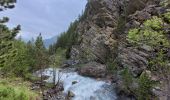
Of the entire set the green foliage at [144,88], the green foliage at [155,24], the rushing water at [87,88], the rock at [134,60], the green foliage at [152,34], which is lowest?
the rushing water at [87,88]

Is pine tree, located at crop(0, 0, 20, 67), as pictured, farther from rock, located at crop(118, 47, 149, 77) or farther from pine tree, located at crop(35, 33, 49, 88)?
pine tree, located at crop(35, 33, 49, 88)

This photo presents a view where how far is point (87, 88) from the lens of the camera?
60531mm

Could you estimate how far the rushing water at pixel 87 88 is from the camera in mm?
56906

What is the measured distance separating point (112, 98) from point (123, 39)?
22.7m

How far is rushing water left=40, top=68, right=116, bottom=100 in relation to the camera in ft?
187

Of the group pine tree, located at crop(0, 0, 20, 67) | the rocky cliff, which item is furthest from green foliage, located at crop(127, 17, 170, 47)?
the rocky cliff

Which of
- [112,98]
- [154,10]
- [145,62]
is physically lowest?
[112,98]

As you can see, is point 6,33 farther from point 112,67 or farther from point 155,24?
point 112,67

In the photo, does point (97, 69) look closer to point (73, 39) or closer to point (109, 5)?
point (109, 5)

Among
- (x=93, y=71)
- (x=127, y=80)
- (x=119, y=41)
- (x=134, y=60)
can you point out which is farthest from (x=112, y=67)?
(x=127, y=80)

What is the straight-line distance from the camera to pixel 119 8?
88125 millimetres

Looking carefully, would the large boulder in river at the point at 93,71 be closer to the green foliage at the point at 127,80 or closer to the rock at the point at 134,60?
the rock at the point at 134,60

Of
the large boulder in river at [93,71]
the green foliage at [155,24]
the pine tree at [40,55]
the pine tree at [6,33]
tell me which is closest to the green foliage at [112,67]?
the large boulder in river at [93,71]

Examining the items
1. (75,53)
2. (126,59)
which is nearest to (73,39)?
(75,53)
